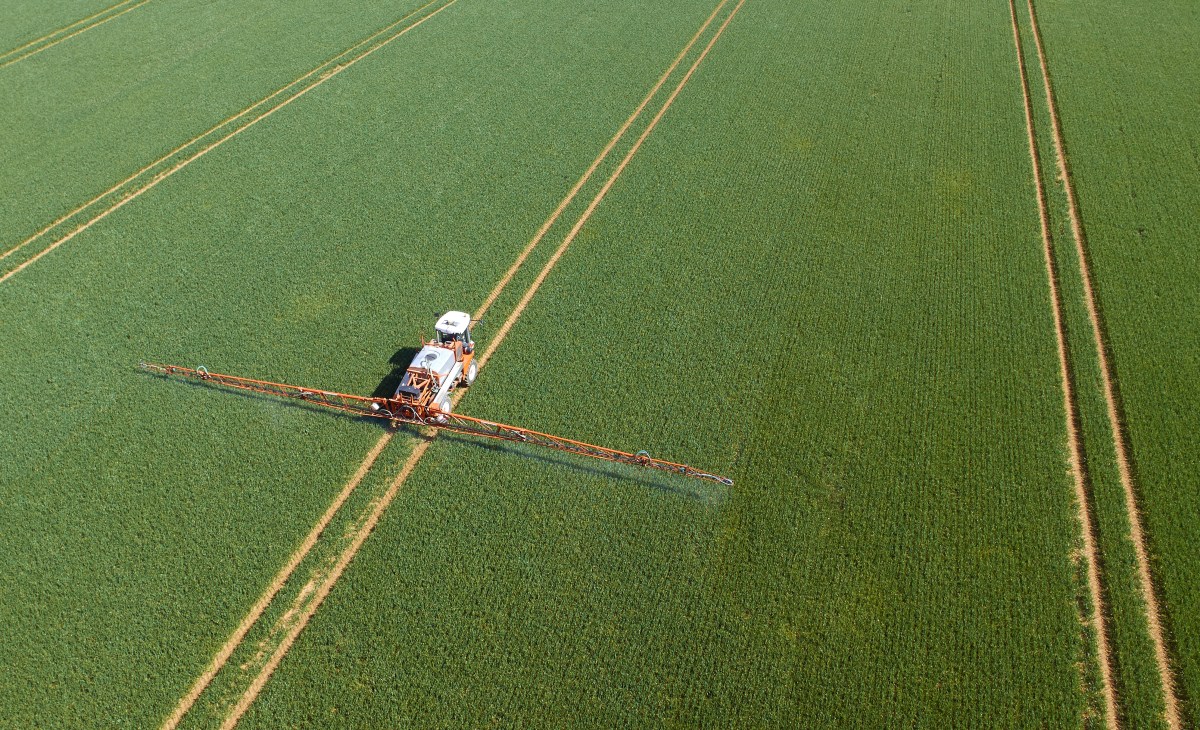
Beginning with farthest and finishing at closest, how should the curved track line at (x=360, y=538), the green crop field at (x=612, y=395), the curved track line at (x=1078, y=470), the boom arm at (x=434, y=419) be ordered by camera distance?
the boom arm at (x=434, y=419) → the green crop field at (x=612, y=395) → the curved track line at (x=1078, y=470) → the curved track line at (x=360, y=538)

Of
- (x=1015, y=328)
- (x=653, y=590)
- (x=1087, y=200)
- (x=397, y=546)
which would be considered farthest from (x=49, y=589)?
(x=1087, y=200)

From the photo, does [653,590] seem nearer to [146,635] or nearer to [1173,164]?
[146,635]

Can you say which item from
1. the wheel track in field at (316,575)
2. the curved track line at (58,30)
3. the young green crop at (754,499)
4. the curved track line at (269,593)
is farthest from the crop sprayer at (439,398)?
the curved track line at (58,30)

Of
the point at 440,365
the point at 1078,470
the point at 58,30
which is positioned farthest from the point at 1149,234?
the point at 58,30

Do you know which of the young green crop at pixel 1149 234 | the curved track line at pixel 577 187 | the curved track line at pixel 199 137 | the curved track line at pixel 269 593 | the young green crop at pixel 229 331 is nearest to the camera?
the curved track line at pixel 269 593

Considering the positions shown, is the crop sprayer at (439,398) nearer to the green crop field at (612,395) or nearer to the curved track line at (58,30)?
the green crop field at (612,395)

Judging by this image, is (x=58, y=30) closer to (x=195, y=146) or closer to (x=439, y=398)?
(x=195, y=146)

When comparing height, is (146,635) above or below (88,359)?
below

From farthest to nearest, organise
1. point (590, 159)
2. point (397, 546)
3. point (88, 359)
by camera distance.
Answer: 1. point (590, 159)
2. point (88, 359)
3. point (397, 546)
